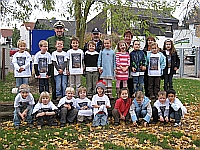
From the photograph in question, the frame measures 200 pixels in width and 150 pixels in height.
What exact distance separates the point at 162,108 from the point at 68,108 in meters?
2.01

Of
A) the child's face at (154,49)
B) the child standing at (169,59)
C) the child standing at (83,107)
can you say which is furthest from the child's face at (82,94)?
the child standing at (169,59)

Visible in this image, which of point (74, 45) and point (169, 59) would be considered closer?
point (74, 45)

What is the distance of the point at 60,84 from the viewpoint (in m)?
7.81

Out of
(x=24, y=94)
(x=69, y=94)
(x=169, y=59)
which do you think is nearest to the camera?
(x=24, y=94)

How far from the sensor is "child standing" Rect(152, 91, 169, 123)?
728 cm

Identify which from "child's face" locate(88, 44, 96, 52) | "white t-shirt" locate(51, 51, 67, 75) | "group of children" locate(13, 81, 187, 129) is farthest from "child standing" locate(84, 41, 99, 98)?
"group of children" locate(13, 81, 187, 129)

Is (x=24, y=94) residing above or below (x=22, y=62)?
below

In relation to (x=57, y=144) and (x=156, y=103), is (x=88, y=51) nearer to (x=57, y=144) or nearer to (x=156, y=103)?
(x=156, y=103)

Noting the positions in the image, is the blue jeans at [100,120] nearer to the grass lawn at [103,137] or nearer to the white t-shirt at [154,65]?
the grass lawn at [103,137]

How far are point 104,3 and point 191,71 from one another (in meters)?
11.5

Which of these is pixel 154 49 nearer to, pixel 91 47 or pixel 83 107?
pixel 91 47

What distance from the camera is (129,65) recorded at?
7.75 m

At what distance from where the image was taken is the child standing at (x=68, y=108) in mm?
7188

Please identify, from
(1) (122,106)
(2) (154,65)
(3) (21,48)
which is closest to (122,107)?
(1) (122,106)
